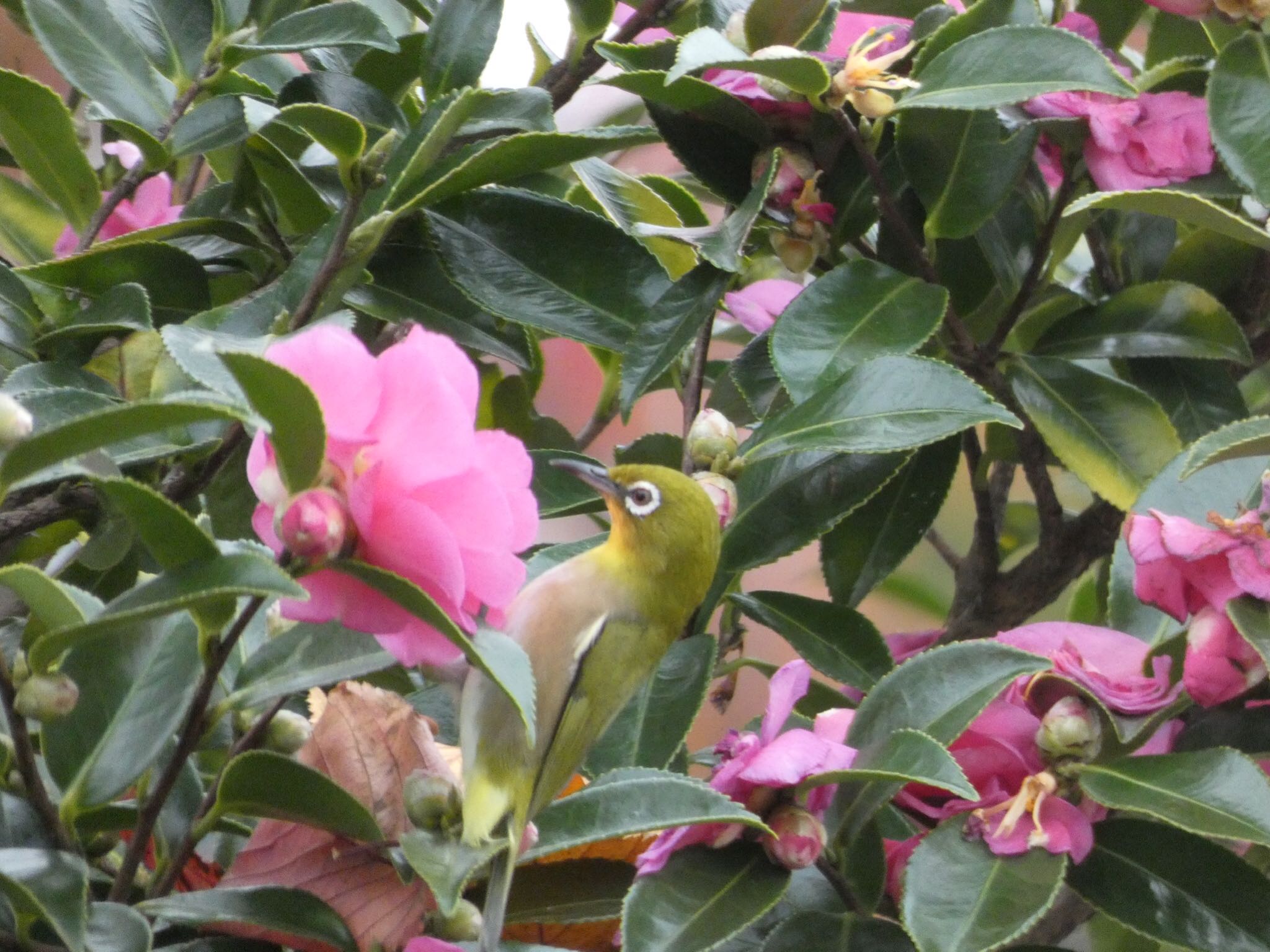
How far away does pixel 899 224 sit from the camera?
0.78 metres

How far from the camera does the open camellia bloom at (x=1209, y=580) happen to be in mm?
603

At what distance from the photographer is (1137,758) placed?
2.07ft

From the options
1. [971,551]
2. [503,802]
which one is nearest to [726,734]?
[503,802]

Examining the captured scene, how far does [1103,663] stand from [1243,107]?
32 centimetres

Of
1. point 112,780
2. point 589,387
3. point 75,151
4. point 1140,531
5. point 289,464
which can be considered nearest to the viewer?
point 289,464

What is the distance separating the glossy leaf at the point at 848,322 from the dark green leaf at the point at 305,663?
0.87ft

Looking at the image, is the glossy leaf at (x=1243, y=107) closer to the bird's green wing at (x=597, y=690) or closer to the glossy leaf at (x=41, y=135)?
the bird's green wing at (x=597, y=690)

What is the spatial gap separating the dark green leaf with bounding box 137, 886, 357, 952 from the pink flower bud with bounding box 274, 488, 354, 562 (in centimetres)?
15

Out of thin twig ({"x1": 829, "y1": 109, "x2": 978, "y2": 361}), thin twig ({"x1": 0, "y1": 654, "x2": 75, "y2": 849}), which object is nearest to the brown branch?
thin twig ({"x1": 829, "y1": 109, "x2": 978, "y2": 361})

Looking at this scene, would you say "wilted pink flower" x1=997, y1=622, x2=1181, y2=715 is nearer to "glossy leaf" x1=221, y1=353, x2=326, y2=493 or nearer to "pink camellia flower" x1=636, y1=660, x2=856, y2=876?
"pink camellia flower" x1=636, y1=660, x2=856, y2=876

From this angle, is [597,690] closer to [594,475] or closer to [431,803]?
[594,475]

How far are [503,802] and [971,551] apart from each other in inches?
20.8

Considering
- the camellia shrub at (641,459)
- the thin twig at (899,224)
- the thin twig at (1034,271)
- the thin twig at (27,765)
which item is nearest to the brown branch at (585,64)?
the camellia shrub at (641,459)

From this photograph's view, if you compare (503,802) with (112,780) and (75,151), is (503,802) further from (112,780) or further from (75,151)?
(75,151)
